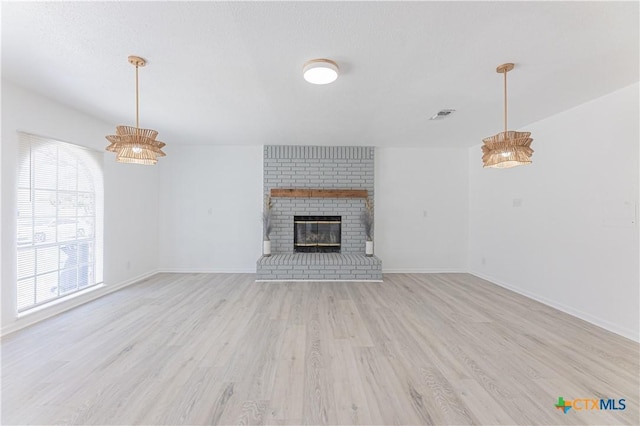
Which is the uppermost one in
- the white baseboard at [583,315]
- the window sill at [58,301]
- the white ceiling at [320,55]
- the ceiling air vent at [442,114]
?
the ceiling air vent at [442,114]

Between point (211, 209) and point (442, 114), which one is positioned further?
point (211, 209)

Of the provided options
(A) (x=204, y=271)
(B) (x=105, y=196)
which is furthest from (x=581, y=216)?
(B) (x=105, y=196)

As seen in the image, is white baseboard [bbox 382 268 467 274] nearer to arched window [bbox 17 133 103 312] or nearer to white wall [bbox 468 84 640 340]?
white wall [bbox 468 84 640 340]

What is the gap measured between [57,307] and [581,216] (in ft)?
20.9

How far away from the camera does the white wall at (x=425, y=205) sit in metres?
5.33

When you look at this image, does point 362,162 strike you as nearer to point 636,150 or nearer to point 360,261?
point 360,261

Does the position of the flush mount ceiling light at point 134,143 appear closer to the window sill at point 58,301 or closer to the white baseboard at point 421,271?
the window sill at point 58,301

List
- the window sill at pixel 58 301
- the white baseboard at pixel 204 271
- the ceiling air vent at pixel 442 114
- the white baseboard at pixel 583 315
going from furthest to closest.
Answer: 1. the white baseboard at pixel 204 271
2. the ceiling air vent at pixel 442 114
3. the window sill at pixel 58 301
4. the white baseboard at pixel 583 315

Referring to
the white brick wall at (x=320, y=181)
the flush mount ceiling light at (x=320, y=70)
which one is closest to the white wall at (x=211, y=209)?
the white brick wall at (x=320, y=181)

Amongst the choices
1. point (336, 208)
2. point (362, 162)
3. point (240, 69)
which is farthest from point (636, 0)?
point (336, 208)

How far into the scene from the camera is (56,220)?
10.5 feet

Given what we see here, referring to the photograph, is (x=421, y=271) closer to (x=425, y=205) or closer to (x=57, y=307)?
(x=425, y=205)

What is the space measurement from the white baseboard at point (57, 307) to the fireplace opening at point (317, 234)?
9.93 feet

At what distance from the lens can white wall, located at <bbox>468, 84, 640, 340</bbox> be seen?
2656 millimetres
